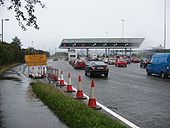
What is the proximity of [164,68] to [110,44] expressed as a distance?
73173 millimetres

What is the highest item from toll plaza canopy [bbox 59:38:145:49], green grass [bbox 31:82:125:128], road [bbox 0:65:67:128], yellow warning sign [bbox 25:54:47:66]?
toll plaza canopy [bbox 59:38:145:49]

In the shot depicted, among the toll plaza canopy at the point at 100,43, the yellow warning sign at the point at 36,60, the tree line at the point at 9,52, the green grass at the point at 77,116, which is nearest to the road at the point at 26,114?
the green grass at the point at 77,116

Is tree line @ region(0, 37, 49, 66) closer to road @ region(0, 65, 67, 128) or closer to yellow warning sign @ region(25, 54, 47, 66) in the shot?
yellow warning sign @ region(25, 54, 47, 66)

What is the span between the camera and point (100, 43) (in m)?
101

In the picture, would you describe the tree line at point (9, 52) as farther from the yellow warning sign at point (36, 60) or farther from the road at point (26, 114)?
the road at point (26, 114)


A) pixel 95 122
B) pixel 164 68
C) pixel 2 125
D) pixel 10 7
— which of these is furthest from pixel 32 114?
pixel 164 68

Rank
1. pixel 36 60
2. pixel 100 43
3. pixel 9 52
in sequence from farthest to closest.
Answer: pixel 100 43 < pixel 9 52 < pixel 36 60

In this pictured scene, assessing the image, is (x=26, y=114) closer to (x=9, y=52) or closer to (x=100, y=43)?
(x=9, y=52)

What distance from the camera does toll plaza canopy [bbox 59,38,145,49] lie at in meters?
95.9

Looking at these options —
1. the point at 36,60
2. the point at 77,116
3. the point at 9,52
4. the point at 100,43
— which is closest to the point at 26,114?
the point at 77,116

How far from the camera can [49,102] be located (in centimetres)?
1120

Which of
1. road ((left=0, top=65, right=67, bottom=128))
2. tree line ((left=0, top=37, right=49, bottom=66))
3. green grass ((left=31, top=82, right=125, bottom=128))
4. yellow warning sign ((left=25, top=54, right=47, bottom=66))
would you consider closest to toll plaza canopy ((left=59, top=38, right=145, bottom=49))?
tree line ((left=0, top=37, right=49, bottom=66))

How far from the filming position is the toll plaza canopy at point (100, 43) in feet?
315

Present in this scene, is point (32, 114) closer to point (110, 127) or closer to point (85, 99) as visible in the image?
point (110, 127)
